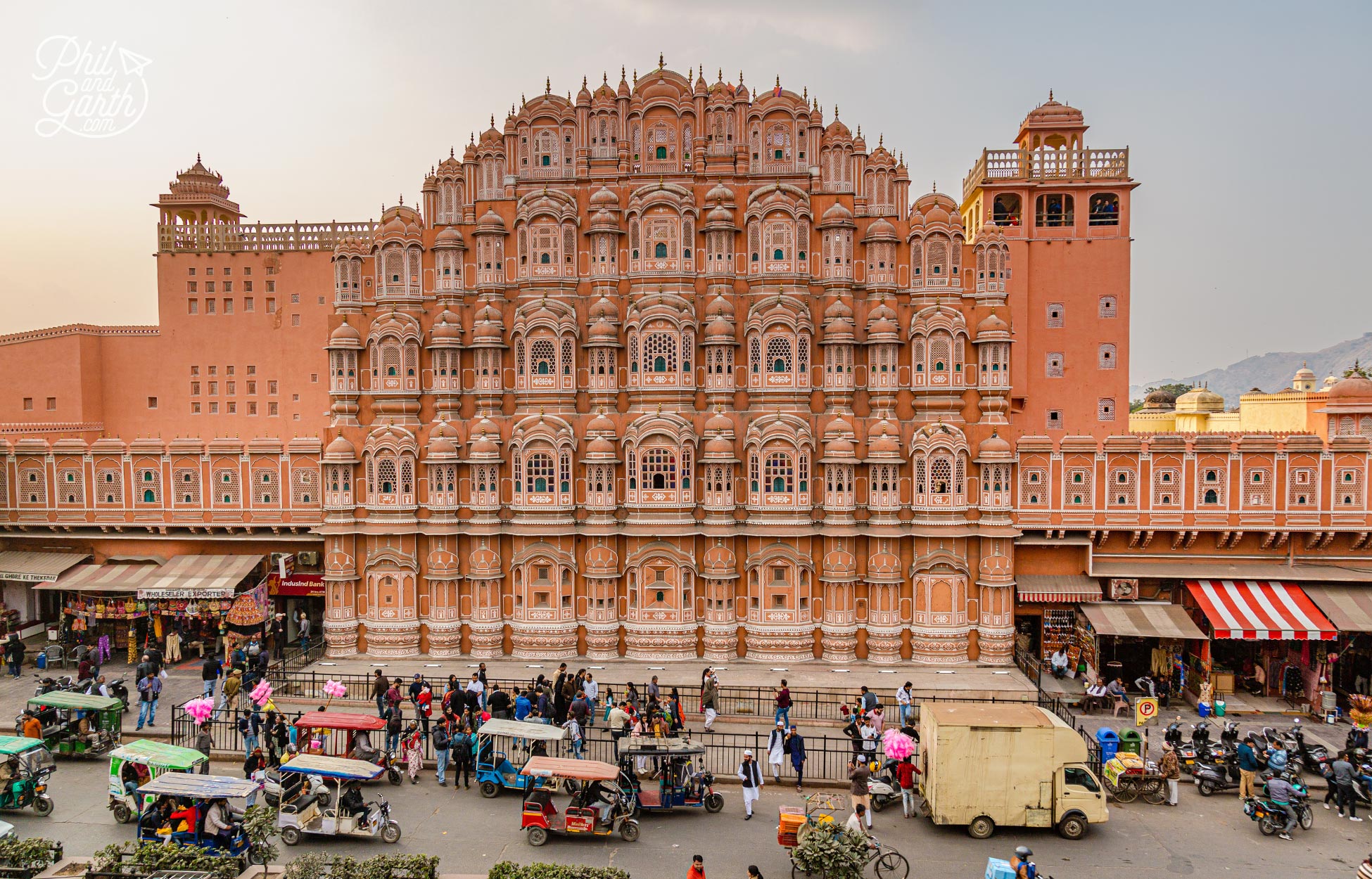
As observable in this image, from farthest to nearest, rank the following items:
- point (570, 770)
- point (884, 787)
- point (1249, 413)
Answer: point (1249, 413)
point (884, 787)
point (570, 770)

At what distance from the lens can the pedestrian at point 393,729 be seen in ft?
75.2

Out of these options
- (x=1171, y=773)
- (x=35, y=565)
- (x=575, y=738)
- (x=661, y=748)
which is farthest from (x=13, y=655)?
(x=1171, y=773)

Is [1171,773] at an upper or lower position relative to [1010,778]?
lower

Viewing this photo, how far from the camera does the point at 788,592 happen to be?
31.9 meters

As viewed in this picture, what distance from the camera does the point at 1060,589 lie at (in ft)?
103

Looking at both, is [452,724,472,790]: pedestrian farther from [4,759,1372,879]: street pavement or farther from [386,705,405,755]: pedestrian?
[386,705,405,755]: pedestrian

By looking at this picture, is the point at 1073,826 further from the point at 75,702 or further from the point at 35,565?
the point at 35,565

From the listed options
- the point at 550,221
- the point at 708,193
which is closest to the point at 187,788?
the point at 550,221

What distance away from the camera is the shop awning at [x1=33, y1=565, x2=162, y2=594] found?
33.2 m

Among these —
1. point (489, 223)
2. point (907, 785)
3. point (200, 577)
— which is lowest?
point (907, 785)

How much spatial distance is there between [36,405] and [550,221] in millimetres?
28951

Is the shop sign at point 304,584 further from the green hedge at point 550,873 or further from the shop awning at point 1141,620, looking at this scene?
the shop awning at point 1141,620

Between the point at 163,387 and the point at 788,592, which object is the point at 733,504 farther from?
the point at 163,387

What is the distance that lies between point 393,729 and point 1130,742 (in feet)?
60.0
